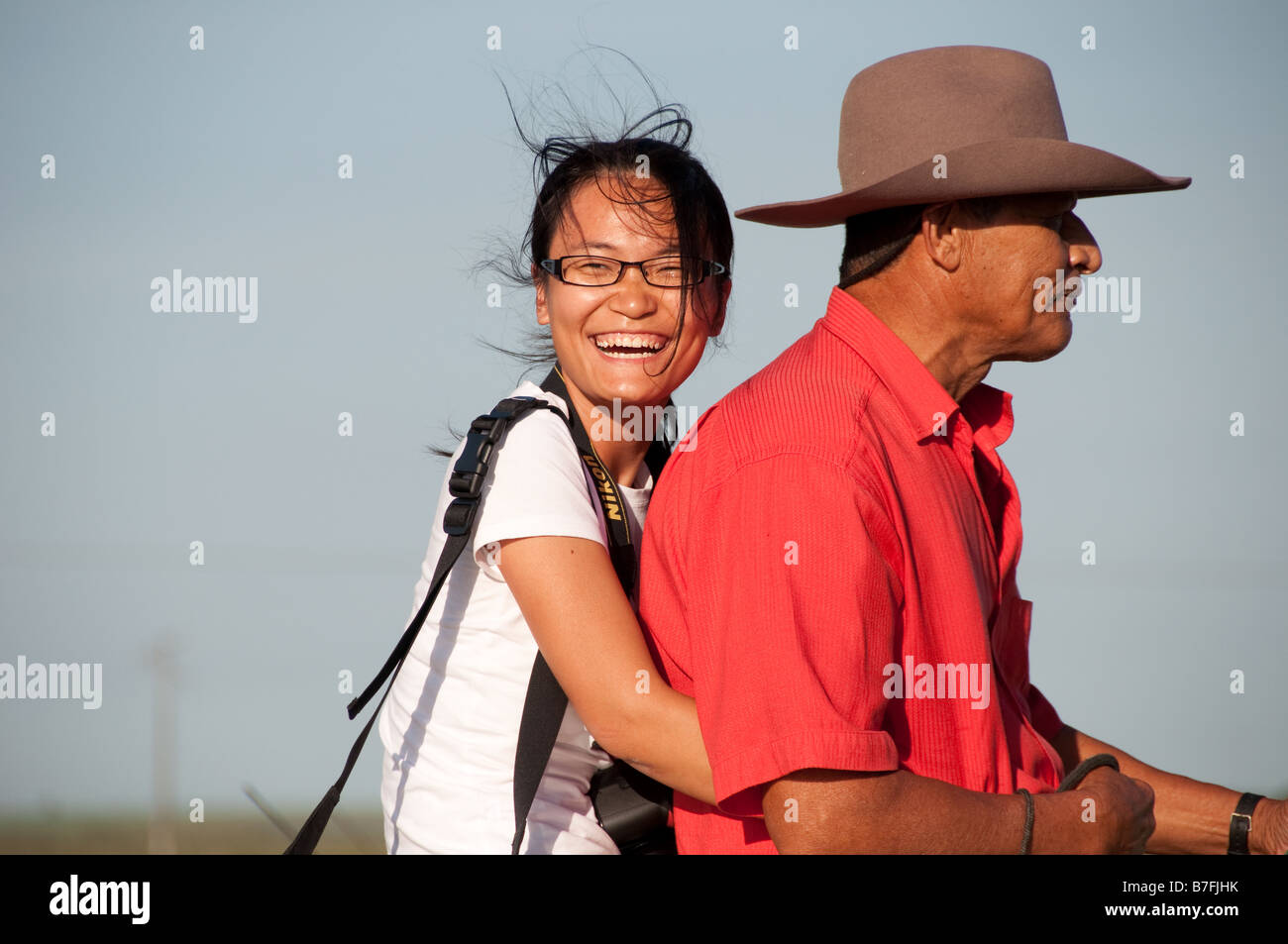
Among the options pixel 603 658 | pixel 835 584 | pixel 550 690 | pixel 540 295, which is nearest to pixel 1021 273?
pixel 835 584

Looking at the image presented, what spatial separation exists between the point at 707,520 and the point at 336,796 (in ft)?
3.10

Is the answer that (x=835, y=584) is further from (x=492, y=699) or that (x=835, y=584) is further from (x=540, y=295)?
(x=540, y=295)

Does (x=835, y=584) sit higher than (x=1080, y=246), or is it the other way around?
(x=1080, y=246)

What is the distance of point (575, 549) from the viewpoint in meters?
2.31

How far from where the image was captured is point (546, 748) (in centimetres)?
236

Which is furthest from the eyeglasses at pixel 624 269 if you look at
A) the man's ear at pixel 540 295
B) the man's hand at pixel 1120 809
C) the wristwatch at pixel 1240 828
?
the wristwatch at pixel 1240 828

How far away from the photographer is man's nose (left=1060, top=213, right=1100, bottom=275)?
2.41 metres

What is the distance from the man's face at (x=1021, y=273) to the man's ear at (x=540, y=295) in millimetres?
1112

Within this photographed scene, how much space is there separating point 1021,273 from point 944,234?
156 mm

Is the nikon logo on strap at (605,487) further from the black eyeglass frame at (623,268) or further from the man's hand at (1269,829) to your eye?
the man's hand at (1269,829)

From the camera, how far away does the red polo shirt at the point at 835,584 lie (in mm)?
1892

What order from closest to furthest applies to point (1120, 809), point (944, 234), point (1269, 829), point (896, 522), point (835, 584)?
1. point (835, 584)
2. point (896, 522)
3. point (1120, 809)
4. point (944, 234)
5. point (1269, 829)
